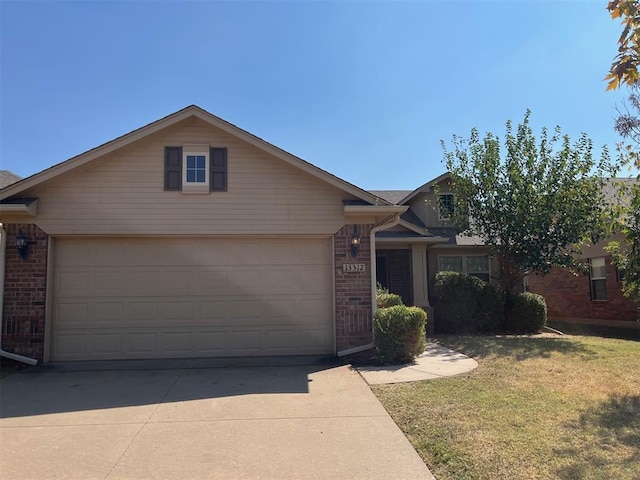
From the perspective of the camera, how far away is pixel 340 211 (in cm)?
977

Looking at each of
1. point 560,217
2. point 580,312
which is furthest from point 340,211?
point 580,312

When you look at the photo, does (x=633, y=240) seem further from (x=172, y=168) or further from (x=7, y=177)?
(x=7, y=177)

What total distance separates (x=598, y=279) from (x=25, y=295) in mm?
17792

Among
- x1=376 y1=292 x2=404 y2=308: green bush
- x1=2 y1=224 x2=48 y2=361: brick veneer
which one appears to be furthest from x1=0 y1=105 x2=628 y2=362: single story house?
x1=376 y1=292 x2=404 y2=308: green bush

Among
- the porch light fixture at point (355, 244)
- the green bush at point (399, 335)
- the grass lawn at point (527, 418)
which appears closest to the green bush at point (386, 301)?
the porch light fixture at point (355, 244)

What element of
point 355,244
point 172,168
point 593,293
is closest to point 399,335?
point 355,244

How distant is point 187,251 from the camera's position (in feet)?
31.5

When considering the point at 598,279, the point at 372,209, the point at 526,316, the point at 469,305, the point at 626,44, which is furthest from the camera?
the point at 598,279

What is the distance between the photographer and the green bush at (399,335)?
870 cm

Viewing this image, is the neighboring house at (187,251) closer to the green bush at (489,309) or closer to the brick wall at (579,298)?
the green bush at (489,309)

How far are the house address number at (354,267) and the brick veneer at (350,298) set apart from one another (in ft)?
0.15

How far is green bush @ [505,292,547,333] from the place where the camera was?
1405 centimetres

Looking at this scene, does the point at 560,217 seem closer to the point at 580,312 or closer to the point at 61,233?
the point at 580,312

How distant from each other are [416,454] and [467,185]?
1180 cm
